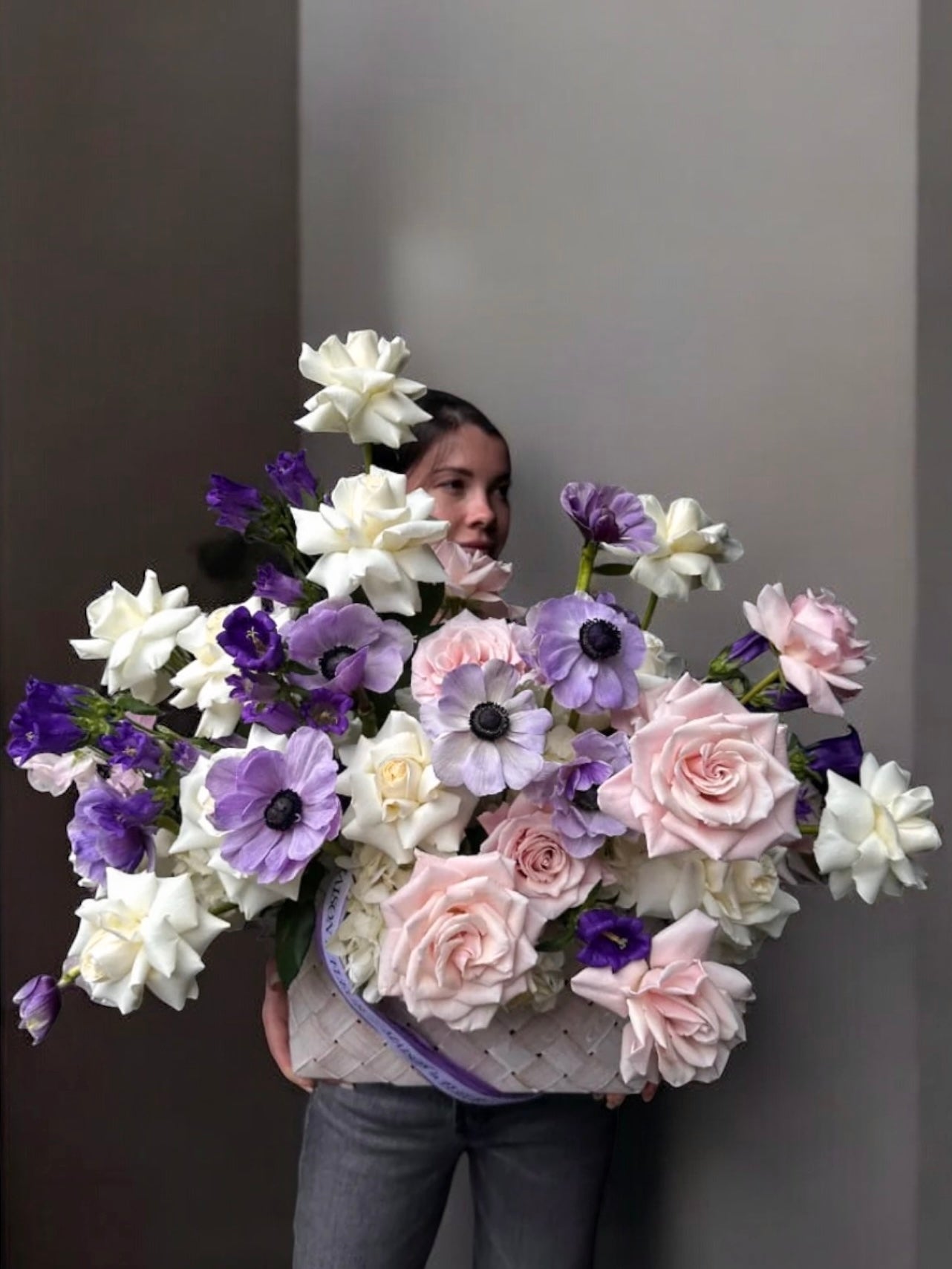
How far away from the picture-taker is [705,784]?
27.8 inches

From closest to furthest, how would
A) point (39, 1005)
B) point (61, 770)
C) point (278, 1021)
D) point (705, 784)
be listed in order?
1. point (705, 784)
2. point (39, 1005)
3. point (61, 770)
4. point (278, 1021)

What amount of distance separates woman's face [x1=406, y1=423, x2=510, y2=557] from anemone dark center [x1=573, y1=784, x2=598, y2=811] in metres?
0.42

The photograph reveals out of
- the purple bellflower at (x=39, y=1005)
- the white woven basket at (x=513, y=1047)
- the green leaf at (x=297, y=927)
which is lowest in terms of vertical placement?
the white woven basket at (x=513, y=1047)

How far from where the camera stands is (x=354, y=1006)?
83 cm

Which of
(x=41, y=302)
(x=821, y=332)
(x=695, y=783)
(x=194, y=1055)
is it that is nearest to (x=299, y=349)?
(x=41, y=302)

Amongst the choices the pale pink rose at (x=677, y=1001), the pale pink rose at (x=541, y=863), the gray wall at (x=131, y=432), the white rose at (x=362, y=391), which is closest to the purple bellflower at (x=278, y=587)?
the white rose at (x=362, y=391)

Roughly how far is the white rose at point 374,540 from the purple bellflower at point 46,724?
0.64 feet

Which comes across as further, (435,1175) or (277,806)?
(435,1175)

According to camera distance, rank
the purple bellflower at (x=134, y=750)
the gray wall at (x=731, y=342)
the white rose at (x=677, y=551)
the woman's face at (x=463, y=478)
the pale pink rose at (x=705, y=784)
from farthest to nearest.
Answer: the woman's face at (x=463, y=478), the gray wall at (x=731, y=342), the white rose at (x=677, y=551), the purple bellflower at (x=134, y=750), the pale pink rose at (x=705, y=784)

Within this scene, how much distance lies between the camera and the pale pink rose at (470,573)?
3.10 feet

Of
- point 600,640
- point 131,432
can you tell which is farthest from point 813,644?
point 131,432

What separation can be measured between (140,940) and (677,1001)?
0.32 m

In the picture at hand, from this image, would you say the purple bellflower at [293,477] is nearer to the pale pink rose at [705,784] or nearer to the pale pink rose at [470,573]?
the pale pink rose at [470,573]

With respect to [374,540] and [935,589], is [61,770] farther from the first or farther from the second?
[935,589]
